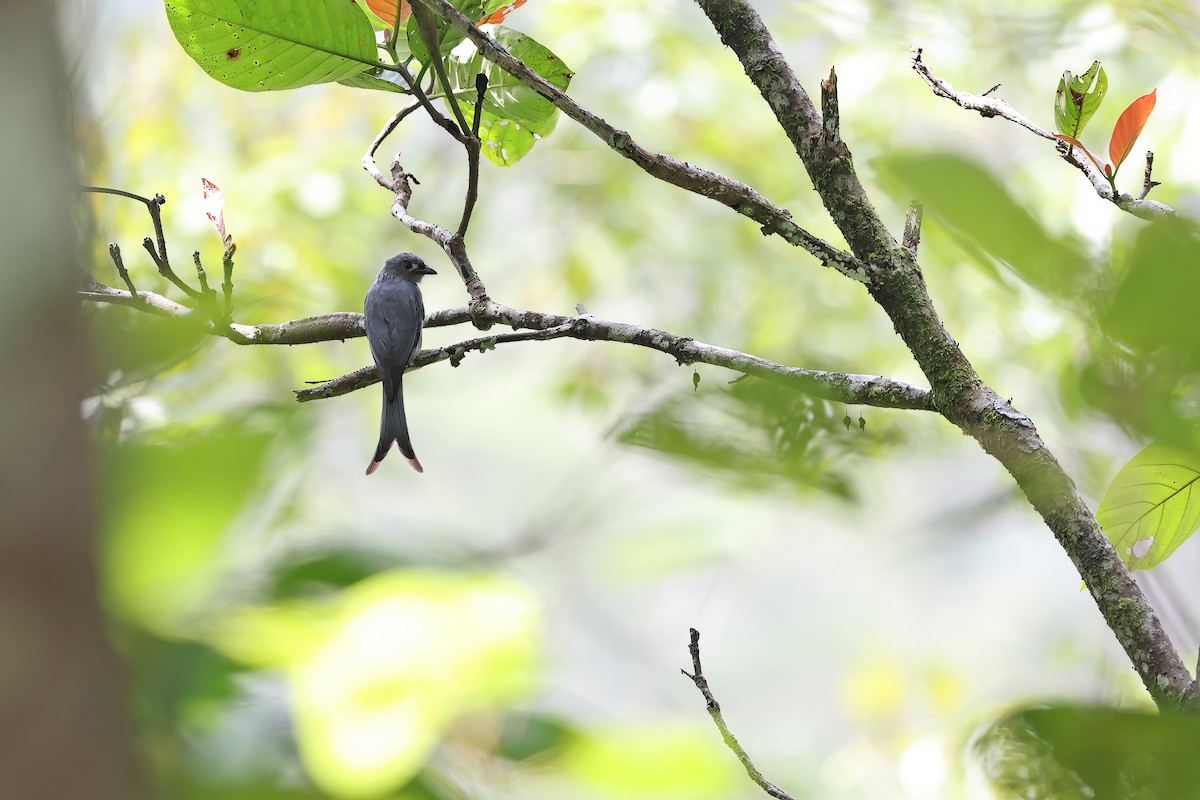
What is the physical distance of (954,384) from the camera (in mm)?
889

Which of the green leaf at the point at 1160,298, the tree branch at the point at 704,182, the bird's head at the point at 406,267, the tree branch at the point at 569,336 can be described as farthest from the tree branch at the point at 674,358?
the bird's head at the point at 406,267

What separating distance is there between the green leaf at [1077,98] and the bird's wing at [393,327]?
0.86 m

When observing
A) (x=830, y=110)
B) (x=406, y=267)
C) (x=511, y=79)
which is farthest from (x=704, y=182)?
(x=406, y=267)

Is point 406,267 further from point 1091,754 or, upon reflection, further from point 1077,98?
point 1091,754

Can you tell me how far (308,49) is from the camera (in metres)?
0.99

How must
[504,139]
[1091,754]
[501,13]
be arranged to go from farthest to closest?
[504,139]
[501,13]
[1091,754]

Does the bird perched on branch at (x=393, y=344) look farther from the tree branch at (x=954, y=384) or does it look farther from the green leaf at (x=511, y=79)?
the tree branch at (x=954, y=384)

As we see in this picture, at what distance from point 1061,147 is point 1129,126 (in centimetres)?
7

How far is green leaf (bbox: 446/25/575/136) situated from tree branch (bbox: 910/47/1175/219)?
16.8 inches

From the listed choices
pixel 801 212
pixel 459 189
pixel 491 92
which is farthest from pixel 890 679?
pixel 491 92

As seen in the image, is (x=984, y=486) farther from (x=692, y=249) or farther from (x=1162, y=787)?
(x=1162, y=787)

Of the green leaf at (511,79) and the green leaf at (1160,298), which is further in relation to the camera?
the green leaf at (511,79)

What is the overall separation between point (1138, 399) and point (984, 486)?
4757mm

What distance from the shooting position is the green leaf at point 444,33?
3.30 ft
